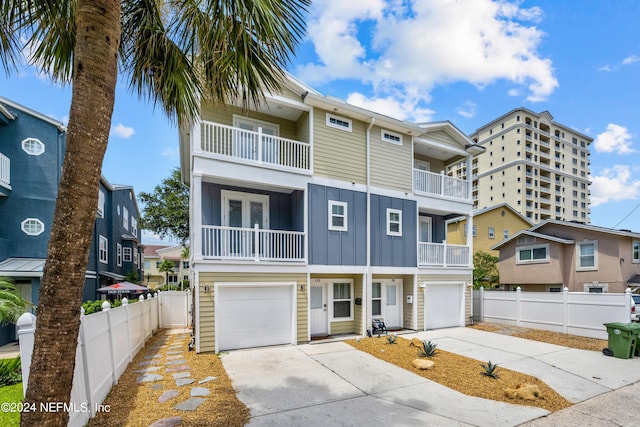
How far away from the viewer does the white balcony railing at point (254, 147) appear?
9.41 metres

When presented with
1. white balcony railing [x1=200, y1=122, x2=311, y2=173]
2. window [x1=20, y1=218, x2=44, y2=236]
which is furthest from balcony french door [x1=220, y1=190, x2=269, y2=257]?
window [x1=20, y1=218, x2=44, y2=236]

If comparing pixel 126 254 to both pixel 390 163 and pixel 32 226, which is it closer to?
pixel 32 226

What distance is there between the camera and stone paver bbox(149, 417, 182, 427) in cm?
454

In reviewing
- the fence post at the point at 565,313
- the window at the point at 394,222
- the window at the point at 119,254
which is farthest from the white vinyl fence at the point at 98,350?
the window at the point at 119,254

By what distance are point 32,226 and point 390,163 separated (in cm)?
1528

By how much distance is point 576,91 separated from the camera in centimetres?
1584

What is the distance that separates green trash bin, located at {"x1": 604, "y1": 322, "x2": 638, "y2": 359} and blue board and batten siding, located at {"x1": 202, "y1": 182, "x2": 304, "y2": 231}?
9.26 meters

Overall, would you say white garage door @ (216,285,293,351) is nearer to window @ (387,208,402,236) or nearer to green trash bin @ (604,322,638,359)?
window @ (387,208,402,236)

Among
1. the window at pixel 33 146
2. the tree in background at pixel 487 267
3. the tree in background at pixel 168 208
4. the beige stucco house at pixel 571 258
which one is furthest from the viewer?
the tree in background at pixel 168 208

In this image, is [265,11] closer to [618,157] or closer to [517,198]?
[618,157]

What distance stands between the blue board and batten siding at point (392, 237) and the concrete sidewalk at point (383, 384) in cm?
318

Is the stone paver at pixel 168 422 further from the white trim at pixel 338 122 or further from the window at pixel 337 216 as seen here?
the white trim at pixel 338 122

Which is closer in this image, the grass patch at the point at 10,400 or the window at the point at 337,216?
the grass patch at the point at 10,400

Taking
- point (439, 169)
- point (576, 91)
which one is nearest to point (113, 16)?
point (439, 169)
